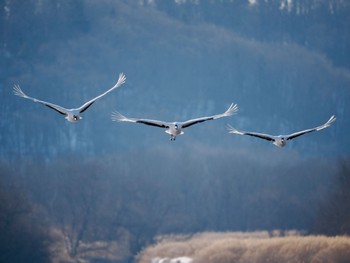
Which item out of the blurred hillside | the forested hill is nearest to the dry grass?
the blurred hillside

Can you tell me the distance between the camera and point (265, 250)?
246 feet

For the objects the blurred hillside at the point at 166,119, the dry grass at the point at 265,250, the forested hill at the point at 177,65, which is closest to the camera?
the dry grass at the point at 265,250

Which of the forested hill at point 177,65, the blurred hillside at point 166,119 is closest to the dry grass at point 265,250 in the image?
the blurred hillside at point 166,119

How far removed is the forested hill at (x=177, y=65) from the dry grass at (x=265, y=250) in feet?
146

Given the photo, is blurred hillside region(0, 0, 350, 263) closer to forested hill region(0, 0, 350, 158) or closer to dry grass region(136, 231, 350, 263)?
forested hill region(0, 0, 350, 158)

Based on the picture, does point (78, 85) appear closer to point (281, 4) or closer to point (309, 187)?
point (281, 4)

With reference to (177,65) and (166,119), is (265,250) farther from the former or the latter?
(177,65)

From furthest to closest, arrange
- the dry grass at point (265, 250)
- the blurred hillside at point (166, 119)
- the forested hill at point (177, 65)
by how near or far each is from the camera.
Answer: the forested hill at point (177, 65), the blurred hillside at point (166, 119), the dry grass at point (265, 250)

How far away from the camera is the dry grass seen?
72312 mm

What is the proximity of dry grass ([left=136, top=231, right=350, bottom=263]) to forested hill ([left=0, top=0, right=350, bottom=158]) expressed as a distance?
44582 millimetres

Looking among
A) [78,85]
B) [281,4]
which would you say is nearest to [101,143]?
[78,85]

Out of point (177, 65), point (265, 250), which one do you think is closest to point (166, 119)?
point (177, 65)

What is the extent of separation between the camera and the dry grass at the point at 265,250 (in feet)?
237

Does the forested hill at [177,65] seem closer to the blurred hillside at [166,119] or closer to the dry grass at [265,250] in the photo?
the blurred hillside at [166,119]
